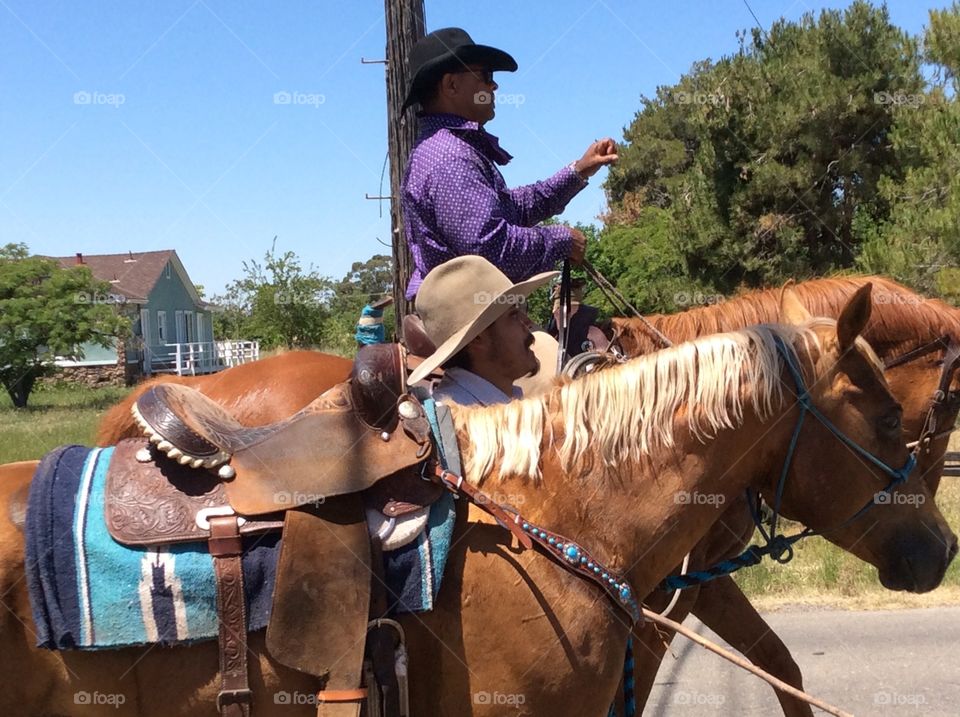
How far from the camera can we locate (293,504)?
6.23 feet

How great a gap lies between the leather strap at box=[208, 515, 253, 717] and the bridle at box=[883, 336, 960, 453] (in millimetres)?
2986

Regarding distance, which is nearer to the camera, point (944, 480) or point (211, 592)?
point (211, 592)

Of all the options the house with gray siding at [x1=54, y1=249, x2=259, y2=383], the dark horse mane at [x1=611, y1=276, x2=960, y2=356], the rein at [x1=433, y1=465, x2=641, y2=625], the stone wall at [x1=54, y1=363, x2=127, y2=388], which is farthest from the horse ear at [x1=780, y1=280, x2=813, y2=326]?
the stone wall at [x1=54, y1=363, x2=127, y2=388]

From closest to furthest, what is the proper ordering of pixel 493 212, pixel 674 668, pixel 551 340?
1. pixel 493 212
2. pixel 551 340
3. pixel 674 668

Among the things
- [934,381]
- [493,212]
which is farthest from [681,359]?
[934,381]

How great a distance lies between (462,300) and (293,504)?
2.85 ft

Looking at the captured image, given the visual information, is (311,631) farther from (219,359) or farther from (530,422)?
(219,359)

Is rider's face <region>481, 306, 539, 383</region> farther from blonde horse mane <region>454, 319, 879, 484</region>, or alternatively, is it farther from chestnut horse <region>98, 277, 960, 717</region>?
chestnut horse <region>98, 277, 960, 717</region>

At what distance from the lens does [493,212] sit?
9.59 ft

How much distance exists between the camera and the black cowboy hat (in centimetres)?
321

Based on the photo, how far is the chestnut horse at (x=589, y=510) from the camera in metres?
1.88

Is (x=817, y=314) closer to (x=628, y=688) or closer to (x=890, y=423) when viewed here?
(x=890, y=423)

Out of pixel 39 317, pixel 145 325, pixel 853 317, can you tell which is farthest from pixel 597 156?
pixel 145 325

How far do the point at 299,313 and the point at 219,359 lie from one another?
11.5 meters
